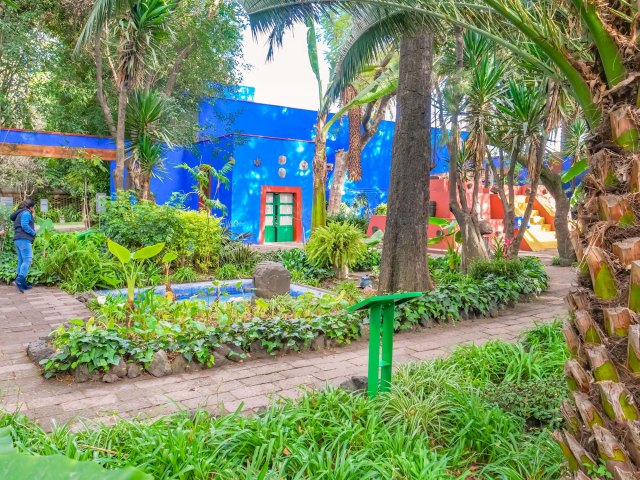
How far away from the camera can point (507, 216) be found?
945cm

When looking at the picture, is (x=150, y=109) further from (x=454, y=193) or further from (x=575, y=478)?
(x=575, y=478)

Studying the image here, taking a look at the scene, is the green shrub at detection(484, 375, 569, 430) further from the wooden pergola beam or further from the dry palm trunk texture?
the wooden pergola beam

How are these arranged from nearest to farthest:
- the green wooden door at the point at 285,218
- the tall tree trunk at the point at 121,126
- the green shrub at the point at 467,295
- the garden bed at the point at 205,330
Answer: the garden bed at the point at 205,330
the green shrub at the point at 467,295
the tall tree trunk at the point at 121,126
the green wooden door at the point at 285,218

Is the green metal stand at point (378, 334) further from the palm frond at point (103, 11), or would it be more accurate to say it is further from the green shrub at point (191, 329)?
the palm frond at point (103, 11)

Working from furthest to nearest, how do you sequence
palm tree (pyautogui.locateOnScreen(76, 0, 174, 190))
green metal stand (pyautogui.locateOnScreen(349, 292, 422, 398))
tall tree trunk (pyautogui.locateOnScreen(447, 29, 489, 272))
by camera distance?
1. palm tree (pyautogui.locateOnScreen(76, 0, 174, 190))
2. tall tree trunk (pyautogui.locateOnScreen(447, 29, 489, 272))
3. green metal stand (pyautogui.locateOnScreen(349, 292, 422, 398))

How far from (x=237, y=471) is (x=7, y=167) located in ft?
67.0

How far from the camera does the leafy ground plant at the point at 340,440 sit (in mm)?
2627

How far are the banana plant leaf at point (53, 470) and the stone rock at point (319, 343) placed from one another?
16.5ft

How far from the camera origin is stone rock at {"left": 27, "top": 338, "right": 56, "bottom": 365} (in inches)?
182

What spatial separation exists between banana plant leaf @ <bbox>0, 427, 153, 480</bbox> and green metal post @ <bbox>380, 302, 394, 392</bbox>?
342cm

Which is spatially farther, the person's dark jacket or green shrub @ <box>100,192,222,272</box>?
green shrub @ <box>100,192,222,272</box>

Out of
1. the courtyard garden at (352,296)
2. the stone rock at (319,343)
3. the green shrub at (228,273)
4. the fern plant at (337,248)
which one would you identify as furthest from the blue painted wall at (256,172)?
the stone rock at (319,343)

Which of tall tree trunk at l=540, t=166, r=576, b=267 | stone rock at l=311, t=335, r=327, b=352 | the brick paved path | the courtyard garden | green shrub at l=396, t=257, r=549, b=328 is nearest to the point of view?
the courtyard garden

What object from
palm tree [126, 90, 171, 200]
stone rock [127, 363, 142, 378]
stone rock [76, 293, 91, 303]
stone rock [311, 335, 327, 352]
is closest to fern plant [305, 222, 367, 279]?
stone rock [76, 293, 91, 303]
